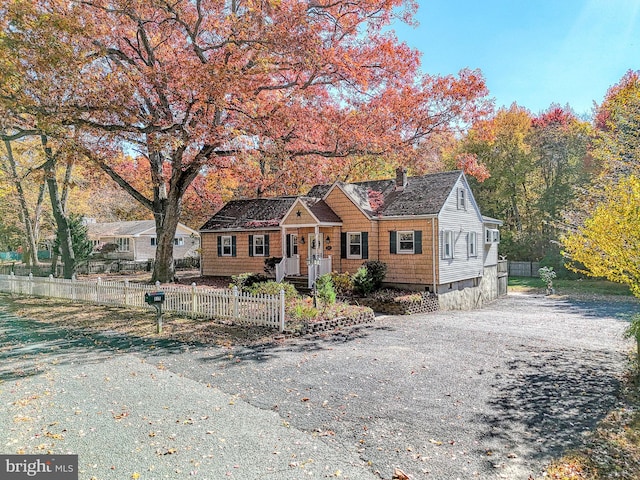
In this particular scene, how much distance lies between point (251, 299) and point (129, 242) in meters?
35.7

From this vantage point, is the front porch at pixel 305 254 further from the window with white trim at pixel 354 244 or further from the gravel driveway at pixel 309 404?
the gravel driveway at pixel 309 404

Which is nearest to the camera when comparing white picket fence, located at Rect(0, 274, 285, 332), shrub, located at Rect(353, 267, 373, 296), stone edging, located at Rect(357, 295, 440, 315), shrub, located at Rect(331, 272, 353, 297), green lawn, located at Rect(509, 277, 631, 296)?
white picket fence, located at Rect(0, 274, 285, 332)

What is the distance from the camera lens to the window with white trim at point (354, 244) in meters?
20.4

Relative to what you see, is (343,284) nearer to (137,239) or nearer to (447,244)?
(447,244)

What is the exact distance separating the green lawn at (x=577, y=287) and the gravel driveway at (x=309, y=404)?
21.5 m

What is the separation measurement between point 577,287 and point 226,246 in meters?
26.7

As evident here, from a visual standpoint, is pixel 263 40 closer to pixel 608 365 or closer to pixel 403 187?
pixel 403 187

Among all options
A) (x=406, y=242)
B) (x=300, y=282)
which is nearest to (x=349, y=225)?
(x=406, y=242)

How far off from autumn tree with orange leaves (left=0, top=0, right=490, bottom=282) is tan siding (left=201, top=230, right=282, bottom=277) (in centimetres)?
501

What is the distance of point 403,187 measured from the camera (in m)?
21.6

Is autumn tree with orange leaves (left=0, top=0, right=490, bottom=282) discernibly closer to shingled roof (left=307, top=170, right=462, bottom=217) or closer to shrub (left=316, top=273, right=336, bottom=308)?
shingled roof (left=307, top=170, right=462, bottom=217)

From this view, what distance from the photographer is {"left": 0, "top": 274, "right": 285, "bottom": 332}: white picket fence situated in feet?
39.0

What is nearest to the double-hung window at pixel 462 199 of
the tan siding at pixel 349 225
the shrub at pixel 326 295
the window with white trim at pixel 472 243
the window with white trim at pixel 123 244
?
the window with white trim at pixel 472 243

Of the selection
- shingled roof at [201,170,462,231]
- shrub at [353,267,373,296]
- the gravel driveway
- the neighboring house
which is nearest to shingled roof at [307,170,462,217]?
shingled roof at [201,170,462,231]
